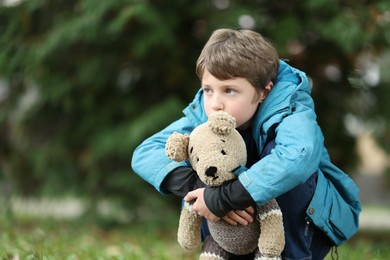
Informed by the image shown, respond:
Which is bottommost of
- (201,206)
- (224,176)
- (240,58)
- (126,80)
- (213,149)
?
(126,80)

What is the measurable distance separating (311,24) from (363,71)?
0.97 m

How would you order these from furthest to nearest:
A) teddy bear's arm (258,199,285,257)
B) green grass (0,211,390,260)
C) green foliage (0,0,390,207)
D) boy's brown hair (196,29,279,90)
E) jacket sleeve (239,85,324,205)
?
1. green foliage (0,0,390,207)
2. green grass (0,211,390,260)
3. boy's brown hair (196,29,279,90)
4. teddy bear's arm (258,199,285,257)
5. jacket sleeve (239,85,324,205)

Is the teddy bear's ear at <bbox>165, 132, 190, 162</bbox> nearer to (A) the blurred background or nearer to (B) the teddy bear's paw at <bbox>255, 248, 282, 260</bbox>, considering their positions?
(B) the teddy bear's paw at <bbox>255, 248, 282, 260</bbox>

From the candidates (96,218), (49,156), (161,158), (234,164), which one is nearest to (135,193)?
(96,218)

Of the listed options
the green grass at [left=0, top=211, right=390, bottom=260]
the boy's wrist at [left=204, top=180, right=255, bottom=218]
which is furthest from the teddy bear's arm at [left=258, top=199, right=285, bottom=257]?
the green grass at [left=0, top=211, right=390, bottom=260]

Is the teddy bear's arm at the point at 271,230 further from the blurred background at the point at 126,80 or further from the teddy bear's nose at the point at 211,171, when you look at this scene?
the blurred background at the point at 126,80

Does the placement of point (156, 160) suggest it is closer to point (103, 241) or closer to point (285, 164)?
point (285, 164)

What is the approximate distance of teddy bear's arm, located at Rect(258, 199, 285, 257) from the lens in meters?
2.48

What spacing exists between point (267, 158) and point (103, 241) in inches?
125

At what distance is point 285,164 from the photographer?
93.3 inches

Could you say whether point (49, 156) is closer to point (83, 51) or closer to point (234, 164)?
point (83, 51)

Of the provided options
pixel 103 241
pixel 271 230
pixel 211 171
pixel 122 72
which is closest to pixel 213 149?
pixel 211 171

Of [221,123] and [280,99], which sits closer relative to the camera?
[221,123]

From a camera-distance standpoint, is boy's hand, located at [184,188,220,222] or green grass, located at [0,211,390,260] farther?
green grass, located at [0,211,390,260]
